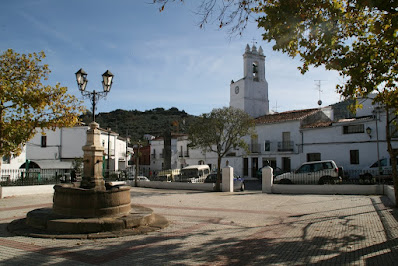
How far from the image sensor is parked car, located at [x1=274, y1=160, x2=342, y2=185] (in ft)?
61.4

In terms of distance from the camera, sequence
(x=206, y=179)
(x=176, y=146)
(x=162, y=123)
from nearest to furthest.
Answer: (x=206, y=179) < (x=176, y=146) < (x=162, y=123)

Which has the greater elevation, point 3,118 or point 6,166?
point 3,118

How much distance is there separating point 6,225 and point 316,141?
26.5 metres

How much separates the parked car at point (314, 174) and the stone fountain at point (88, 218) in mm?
12435

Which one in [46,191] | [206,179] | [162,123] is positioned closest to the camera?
[46,191]

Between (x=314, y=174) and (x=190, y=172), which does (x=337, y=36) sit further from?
(x=190, y=172)

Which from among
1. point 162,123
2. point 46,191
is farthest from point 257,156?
point 162,123

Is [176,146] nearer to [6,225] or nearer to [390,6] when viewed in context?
[6,225]

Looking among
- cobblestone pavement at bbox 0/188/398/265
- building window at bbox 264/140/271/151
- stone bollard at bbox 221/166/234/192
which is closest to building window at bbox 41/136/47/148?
building window at bbox 264/140/271/151

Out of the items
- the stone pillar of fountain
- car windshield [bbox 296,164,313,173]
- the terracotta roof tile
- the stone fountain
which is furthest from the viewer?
the terracotta roof tile

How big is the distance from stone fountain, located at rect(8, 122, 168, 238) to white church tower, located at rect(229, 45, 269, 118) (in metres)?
31.9

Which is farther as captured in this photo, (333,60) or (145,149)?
(145,149)

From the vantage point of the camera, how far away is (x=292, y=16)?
696 cm

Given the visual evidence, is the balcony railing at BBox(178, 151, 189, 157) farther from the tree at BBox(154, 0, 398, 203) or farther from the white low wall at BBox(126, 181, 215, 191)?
the tree at BBox(154, 0, 398, 203)
